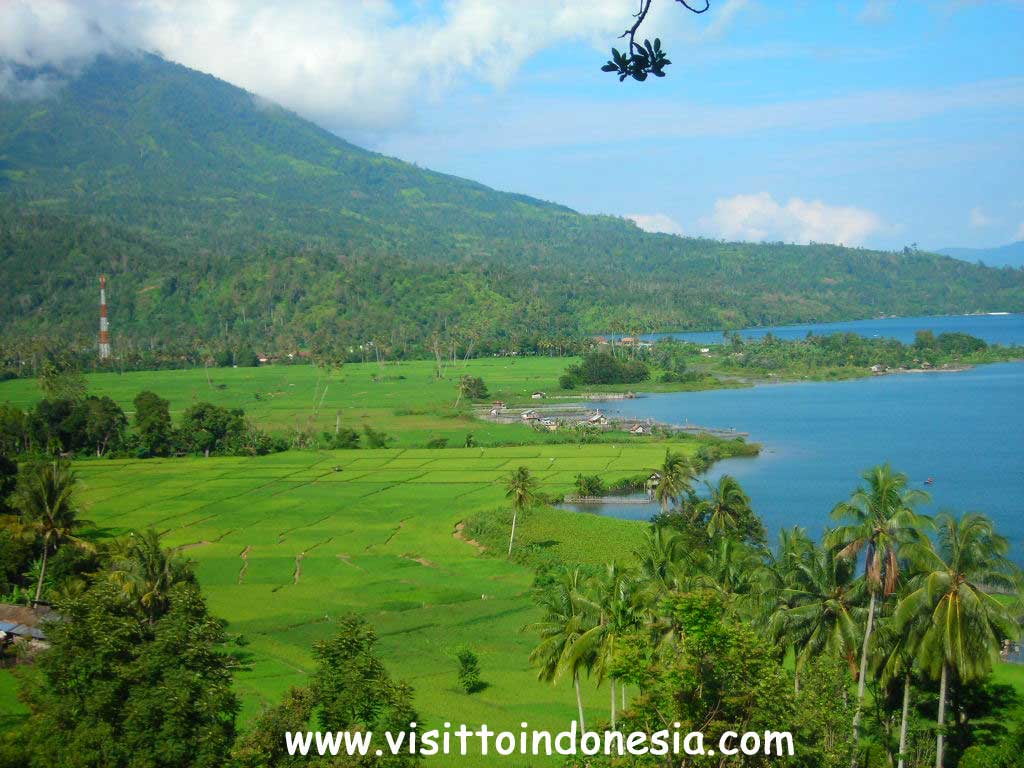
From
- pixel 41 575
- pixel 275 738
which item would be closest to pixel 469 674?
pixel 275 738

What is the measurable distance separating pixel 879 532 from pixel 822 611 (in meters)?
1.71

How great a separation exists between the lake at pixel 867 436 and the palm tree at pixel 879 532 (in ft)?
67.2

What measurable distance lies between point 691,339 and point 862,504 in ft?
447

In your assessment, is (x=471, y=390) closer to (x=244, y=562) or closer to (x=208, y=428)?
Answer: (x=208, y=428)

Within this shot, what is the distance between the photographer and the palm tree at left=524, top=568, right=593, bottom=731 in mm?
17234

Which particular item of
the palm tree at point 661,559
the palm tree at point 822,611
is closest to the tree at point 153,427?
the palm tree at point 661,559

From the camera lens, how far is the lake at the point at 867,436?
148 feet

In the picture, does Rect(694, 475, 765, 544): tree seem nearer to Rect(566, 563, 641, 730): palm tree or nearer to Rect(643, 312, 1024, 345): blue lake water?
Rect(566, 563, 641, 730): palm tree

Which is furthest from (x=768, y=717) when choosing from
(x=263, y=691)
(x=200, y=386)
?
(x=200, y=386)

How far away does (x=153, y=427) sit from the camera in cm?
6012

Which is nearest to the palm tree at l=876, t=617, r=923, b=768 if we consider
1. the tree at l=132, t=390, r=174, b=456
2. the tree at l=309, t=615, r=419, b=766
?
the tree at l=309, t=615, r=419, b=766

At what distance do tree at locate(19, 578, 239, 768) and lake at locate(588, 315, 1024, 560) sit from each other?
27309mm

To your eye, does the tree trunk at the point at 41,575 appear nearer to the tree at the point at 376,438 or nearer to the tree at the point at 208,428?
the tree at the point at 208,428

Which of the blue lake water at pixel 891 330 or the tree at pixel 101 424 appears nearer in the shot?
the tree at pixel 101 424
